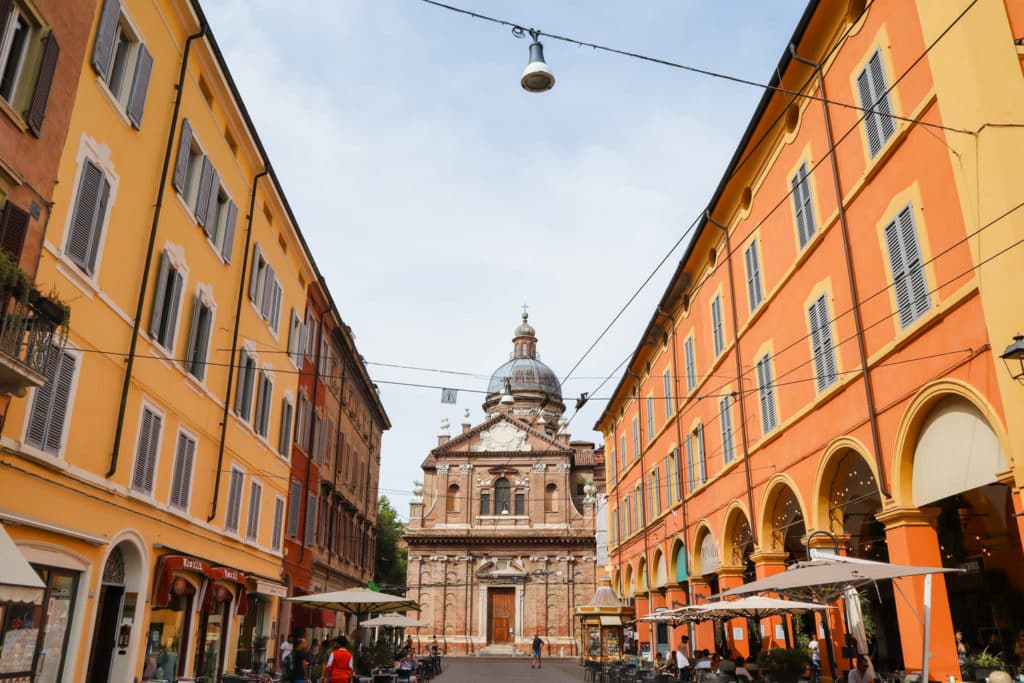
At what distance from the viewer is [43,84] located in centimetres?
939

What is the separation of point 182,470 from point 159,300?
11.5 feet

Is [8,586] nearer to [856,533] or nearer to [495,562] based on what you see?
[856,533]

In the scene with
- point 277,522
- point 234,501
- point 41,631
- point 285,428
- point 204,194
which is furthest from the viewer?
point 285,428

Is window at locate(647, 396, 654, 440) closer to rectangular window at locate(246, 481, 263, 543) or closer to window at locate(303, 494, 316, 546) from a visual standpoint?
window at locate(303, 494, 316, 546)

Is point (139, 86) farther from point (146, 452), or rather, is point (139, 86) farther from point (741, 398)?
point (741, 398)

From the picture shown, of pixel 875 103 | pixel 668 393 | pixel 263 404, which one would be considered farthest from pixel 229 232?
pixel 668 393

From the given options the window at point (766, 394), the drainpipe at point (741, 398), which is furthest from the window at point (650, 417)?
the window at point (766, 394)

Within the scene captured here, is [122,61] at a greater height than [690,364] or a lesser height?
greater

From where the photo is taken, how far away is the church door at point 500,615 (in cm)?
5225

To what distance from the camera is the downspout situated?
12.0 metres

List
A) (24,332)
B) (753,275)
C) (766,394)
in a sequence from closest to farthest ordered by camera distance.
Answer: (24,332), (766,394), (753,275)

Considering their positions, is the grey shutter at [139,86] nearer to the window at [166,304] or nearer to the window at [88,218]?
the window at [88,218]

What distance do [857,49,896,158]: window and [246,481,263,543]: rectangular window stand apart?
15622 mm

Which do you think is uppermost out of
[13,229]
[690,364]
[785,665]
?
[690,364]
